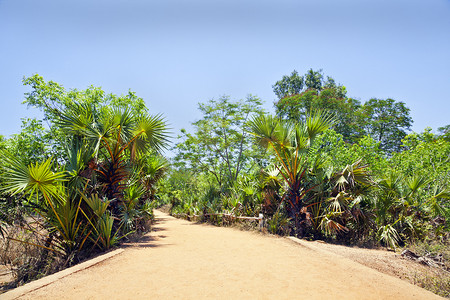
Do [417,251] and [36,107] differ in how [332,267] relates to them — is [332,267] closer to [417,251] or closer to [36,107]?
[417,251]

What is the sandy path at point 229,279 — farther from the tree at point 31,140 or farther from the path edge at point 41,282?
the tree at point 31,140

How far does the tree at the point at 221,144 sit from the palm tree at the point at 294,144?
8932 mm

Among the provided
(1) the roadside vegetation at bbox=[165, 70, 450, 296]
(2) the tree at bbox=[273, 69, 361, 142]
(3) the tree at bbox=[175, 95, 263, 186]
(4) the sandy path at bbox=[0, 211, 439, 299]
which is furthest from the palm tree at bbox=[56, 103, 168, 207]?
(2) the tree at bbox=[273, 69, 361, 142]

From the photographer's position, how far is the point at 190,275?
Result: 4395mm

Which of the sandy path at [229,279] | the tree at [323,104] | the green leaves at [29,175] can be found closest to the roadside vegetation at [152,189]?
the green leaves at [29,175]

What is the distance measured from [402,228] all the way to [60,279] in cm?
898

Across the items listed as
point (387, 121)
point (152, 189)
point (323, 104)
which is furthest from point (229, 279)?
point (387, 121)

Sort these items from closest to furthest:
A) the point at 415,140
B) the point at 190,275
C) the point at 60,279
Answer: the point at 60,279 < the point at 190,275 < the point at 415,140

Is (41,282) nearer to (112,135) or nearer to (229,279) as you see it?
(229,279)

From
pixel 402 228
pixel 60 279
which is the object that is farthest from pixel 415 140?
pixel 60 279

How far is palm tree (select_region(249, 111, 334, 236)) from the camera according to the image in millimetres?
8180

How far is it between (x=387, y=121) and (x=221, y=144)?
19349 mm

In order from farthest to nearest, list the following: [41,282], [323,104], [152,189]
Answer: [323,104]
[152,189]
[41,282]

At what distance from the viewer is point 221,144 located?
18750 mm
